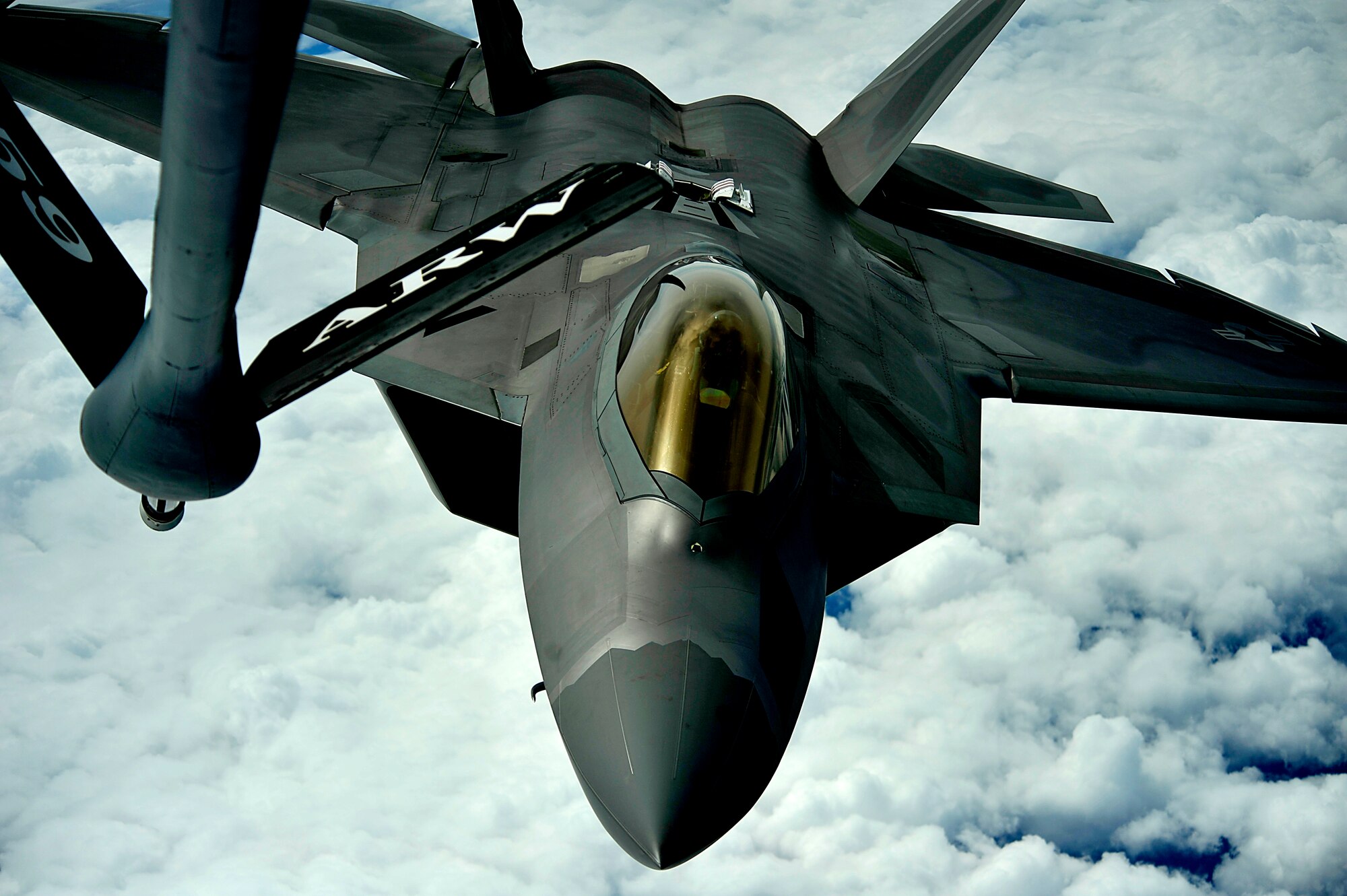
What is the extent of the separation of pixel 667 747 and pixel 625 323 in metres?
3.39

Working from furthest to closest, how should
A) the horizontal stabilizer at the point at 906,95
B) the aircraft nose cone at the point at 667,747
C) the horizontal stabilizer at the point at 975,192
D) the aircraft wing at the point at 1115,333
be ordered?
the horizontal stabilizer at the point at 975,192 < the horizontal stabilizer at the point at 906,95 < the aircraft wing at the point at 1115,333 < the aircraft nose cone at the point at 667,747

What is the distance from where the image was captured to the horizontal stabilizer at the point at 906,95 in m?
14.2

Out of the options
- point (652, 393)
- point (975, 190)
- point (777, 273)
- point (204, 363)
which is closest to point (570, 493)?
point (652, 393)

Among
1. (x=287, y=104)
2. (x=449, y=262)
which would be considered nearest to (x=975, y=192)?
(x=287, y=104)

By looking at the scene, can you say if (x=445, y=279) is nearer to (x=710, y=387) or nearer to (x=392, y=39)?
(x=710, y=387)

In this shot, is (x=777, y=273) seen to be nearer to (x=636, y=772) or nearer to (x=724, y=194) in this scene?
(x=724, y=194)

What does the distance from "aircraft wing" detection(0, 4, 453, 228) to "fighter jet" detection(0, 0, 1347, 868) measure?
57mm

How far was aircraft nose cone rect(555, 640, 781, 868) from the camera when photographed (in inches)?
254

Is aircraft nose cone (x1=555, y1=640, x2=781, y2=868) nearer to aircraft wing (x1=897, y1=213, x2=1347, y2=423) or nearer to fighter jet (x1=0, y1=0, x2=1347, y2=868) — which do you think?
fighter jet (x1=0, y1=0, x2=1347, y2=868)

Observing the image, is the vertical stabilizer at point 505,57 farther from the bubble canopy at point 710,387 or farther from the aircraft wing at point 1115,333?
the bubble canopy at point 710,387

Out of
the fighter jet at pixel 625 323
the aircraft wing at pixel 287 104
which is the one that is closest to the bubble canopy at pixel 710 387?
the fighter jet at pixel 625 323

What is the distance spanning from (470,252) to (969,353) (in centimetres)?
924

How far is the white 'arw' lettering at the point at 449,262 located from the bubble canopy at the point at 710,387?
2616 mm

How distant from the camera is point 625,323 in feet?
26.9
